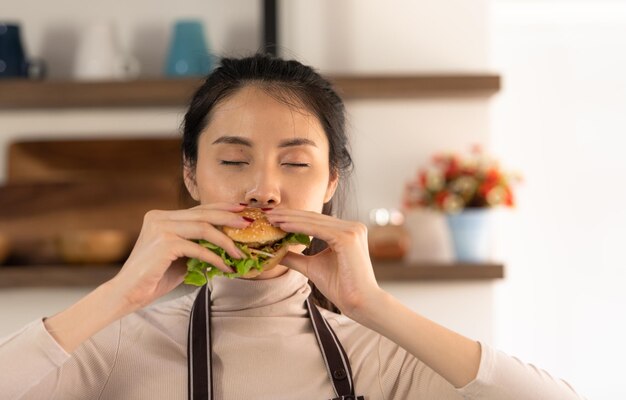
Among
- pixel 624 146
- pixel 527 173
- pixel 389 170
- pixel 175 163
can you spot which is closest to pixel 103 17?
pixel 175 163

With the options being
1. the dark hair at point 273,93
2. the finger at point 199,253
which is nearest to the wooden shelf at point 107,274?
the dark hair at point 273,93

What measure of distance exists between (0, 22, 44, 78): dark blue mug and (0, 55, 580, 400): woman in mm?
1942

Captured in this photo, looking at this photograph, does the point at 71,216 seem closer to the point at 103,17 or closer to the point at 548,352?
the point at 103,17

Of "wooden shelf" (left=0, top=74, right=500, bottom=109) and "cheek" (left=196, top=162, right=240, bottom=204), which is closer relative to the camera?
"cheek" (left=196, top=162, right=240, bottom=204)

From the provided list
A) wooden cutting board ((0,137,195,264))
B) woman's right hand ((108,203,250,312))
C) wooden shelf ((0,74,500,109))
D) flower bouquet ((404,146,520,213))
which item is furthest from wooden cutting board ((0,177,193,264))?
woman's right hand ((108,203,250,312))

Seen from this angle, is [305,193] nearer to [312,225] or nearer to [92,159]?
[312,225]

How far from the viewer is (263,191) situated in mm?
1836

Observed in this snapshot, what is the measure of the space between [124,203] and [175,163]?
27cm

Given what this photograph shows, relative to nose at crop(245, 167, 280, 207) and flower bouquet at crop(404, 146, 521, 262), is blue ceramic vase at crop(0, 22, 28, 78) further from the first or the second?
nose at crop(245, 167, 280, 207)

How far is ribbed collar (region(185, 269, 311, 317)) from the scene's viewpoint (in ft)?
6.58

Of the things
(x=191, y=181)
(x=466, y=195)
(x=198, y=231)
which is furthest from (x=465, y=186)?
(x=198, y=231)

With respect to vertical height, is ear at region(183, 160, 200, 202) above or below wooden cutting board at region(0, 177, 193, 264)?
above

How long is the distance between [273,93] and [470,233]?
186 cm

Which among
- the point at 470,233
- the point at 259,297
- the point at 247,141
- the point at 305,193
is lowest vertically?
the point at 470,233
